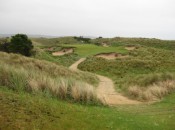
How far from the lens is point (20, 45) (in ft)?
121

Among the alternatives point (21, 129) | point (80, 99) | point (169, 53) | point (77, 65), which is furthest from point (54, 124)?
point (169, 53)

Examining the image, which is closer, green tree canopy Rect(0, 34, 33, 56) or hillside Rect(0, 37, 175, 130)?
hillside Rect(0, 37, 175, 130)

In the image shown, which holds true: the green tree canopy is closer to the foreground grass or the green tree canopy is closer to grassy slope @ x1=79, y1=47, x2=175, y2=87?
grassy slope @ x1=79, y1=47, x2=175, y2=87

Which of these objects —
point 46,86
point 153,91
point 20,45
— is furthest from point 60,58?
point 46,86

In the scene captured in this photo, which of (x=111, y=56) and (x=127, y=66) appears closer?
(x=127, y=66)

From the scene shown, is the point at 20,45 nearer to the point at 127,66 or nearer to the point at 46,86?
the point at 127,66

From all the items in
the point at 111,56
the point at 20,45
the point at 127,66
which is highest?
the point at 20,45

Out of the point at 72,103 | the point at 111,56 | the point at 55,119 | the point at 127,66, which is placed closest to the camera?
the point at 55,119

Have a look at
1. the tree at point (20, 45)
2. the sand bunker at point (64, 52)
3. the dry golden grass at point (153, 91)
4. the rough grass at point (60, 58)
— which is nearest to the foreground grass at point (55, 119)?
the dry golden grass at point (153, 91)

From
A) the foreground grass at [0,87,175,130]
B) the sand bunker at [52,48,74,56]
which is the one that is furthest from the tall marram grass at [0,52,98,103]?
the sand bunker at [52,48,74,56]

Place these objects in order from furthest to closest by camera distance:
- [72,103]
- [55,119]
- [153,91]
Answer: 1. [153,91]
2. [72,103]
3. [55,119]

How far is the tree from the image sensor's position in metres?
36.8

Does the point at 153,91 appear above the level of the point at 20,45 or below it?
below

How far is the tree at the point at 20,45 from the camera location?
121 feet
